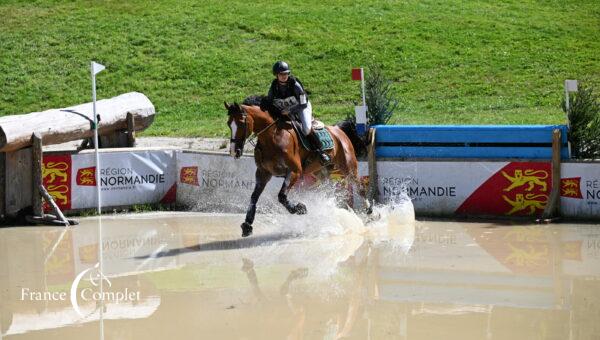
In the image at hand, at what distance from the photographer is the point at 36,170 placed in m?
15.1

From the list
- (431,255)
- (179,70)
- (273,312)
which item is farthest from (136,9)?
(273,312)

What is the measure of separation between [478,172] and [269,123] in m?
3.53

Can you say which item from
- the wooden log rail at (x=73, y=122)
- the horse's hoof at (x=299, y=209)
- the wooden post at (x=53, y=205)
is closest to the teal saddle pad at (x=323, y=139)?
the horse's hoof at (x=299, y=209)

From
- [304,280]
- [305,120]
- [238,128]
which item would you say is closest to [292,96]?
[305,120]

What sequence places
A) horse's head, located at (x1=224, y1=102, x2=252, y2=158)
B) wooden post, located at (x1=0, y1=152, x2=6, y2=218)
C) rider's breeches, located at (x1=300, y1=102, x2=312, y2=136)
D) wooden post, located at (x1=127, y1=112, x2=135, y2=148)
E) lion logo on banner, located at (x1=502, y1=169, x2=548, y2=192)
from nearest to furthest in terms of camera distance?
horse's head, located at (x1=224, y1=102, x2=252, y2=158), rider's breeches, located at (x1=300, y1=102, x2=312, y2=136), lion logo on banner, located at (x1=502, y1=169, x2=548, y2=192), wooden post, located at (x1=0, y1=152, x2=6, y2=218), wooden post, located at (x1=127, y1=112, x2=135, y2=148)

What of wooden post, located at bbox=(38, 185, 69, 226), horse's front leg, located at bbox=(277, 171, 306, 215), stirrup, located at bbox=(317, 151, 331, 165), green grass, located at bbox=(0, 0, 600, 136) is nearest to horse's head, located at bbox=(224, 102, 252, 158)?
horse's front leg, located at bbox=(277, 171, 306, 215)

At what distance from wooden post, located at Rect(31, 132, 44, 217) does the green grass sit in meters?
7.32

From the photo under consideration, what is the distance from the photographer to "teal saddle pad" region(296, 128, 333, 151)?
14.0 m

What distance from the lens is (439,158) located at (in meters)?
15.2

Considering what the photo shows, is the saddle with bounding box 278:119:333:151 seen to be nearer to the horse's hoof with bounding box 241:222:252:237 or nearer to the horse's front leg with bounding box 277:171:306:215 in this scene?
the horse's front leg with bounding box 277:171:306:215

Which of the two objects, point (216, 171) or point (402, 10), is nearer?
point (216, 171)

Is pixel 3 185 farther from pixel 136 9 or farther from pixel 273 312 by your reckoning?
pixel 136 9

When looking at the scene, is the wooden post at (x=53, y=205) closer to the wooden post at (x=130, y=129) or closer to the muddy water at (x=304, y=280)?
the muddy water at (x=304, y=280)

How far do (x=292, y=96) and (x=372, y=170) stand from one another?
2368 millimetres
